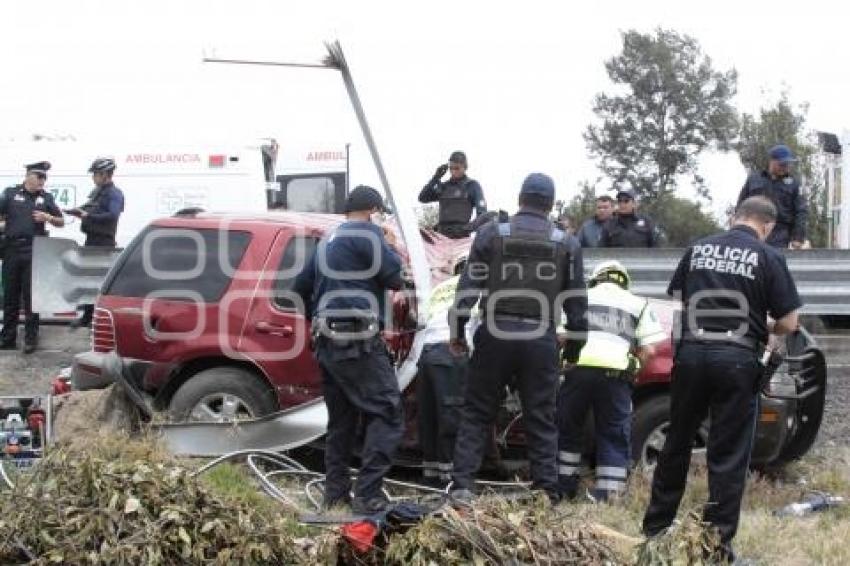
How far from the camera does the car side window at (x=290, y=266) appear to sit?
7.46 m

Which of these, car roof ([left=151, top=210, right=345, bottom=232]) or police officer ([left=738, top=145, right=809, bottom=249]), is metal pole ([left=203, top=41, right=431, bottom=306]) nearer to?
car roof ([left=151, top=210, right=345, bottom=232])

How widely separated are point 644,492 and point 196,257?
10.8ft

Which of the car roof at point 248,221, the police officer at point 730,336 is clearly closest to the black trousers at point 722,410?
the police officer at point 730,336

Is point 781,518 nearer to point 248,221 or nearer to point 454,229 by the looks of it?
point 248,221

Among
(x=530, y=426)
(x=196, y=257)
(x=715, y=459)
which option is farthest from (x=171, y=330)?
(x=715, y=459)

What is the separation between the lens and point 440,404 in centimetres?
682

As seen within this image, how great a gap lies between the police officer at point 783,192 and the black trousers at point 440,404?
12.9 ft

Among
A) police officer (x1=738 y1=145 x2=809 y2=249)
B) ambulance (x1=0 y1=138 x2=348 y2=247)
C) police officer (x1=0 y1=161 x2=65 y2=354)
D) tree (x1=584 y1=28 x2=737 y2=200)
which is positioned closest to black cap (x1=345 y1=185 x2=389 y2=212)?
police officer (x1=738 y1=145 x2=809 y2=249)

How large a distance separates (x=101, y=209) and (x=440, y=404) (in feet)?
18.3

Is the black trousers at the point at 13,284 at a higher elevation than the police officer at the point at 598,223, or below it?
below

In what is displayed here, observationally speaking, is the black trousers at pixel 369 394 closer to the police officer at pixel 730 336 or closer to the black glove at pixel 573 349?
the black glove at pixel 573 349

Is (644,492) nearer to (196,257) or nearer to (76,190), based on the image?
(196,257)

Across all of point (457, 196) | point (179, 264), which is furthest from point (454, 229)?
point (179, 264)

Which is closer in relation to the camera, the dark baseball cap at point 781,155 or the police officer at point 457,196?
the dark baseball cap at point 781,155
